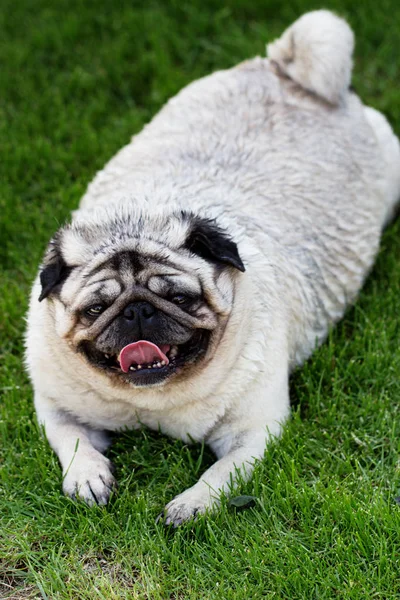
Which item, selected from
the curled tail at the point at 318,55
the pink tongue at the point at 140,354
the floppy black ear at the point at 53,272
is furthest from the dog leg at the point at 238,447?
the curled tail at the point at 318,55

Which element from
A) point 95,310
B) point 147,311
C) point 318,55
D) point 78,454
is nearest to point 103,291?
point 95,310

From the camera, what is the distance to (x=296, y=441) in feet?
13.6

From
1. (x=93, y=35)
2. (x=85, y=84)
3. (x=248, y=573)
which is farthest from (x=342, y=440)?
(x=93, y=35)

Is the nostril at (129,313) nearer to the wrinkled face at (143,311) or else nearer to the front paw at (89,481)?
the wrinkled face at (143,311)

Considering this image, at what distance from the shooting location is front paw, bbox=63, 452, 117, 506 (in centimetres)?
390

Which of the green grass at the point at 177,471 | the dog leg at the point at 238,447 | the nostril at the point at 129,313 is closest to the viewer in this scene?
the green grass at the point at 177,471

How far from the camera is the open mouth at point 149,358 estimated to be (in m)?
3.72

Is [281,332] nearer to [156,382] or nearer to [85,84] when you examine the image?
[156,382]

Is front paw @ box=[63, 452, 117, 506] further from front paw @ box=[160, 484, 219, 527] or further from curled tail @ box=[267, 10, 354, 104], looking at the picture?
curled tail @ box=[267, 10, 354, 104]

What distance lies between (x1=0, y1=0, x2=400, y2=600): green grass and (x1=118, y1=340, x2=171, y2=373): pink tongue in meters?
0.61

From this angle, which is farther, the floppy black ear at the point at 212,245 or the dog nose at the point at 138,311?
the floppy black ear at the point at 212,245

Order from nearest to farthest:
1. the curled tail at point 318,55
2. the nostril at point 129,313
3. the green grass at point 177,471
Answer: the green grass at point 177,471
the nostril at point 129,313
the curled tail at point 318,55

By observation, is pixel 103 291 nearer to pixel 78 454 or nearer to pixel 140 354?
pixel 140 354

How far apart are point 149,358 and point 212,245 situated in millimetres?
548
